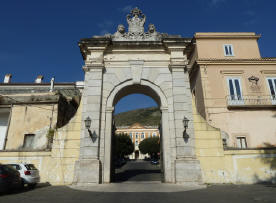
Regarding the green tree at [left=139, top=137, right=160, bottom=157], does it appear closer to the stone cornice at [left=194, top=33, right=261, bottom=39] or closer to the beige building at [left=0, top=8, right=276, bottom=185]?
the stone cornice at [left=194, top=33, right=261, bottom=39]

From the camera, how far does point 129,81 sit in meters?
10.7

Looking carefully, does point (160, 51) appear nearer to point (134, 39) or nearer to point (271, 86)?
point (134, 39)

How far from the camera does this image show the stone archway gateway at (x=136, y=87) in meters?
8.91

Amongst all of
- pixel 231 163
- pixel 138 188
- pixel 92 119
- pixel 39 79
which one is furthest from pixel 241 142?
pixel 39 79

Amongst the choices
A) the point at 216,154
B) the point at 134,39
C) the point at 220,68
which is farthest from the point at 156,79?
the point at 220,68

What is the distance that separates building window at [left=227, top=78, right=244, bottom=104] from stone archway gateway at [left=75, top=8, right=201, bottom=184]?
7.38 m

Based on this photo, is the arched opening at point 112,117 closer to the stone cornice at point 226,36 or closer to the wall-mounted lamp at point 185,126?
the wall-mounted lamp at point 185,126

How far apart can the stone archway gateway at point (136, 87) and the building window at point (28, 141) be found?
6.06 meters

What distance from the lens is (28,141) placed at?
13.4 m

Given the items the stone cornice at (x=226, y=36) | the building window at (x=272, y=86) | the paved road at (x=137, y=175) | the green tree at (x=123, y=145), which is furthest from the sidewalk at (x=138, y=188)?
the green tree at (x=123, y=145)

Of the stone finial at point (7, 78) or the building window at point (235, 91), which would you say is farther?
the stone finial at point (7, 78)

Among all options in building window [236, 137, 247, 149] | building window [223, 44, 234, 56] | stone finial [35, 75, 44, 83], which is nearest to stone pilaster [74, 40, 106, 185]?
building window [236, 137, 247, 149]

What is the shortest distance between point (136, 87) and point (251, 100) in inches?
430

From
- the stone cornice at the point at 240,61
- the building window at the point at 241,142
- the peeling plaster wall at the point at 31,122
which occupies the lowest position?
the building window at the point at 241,142
